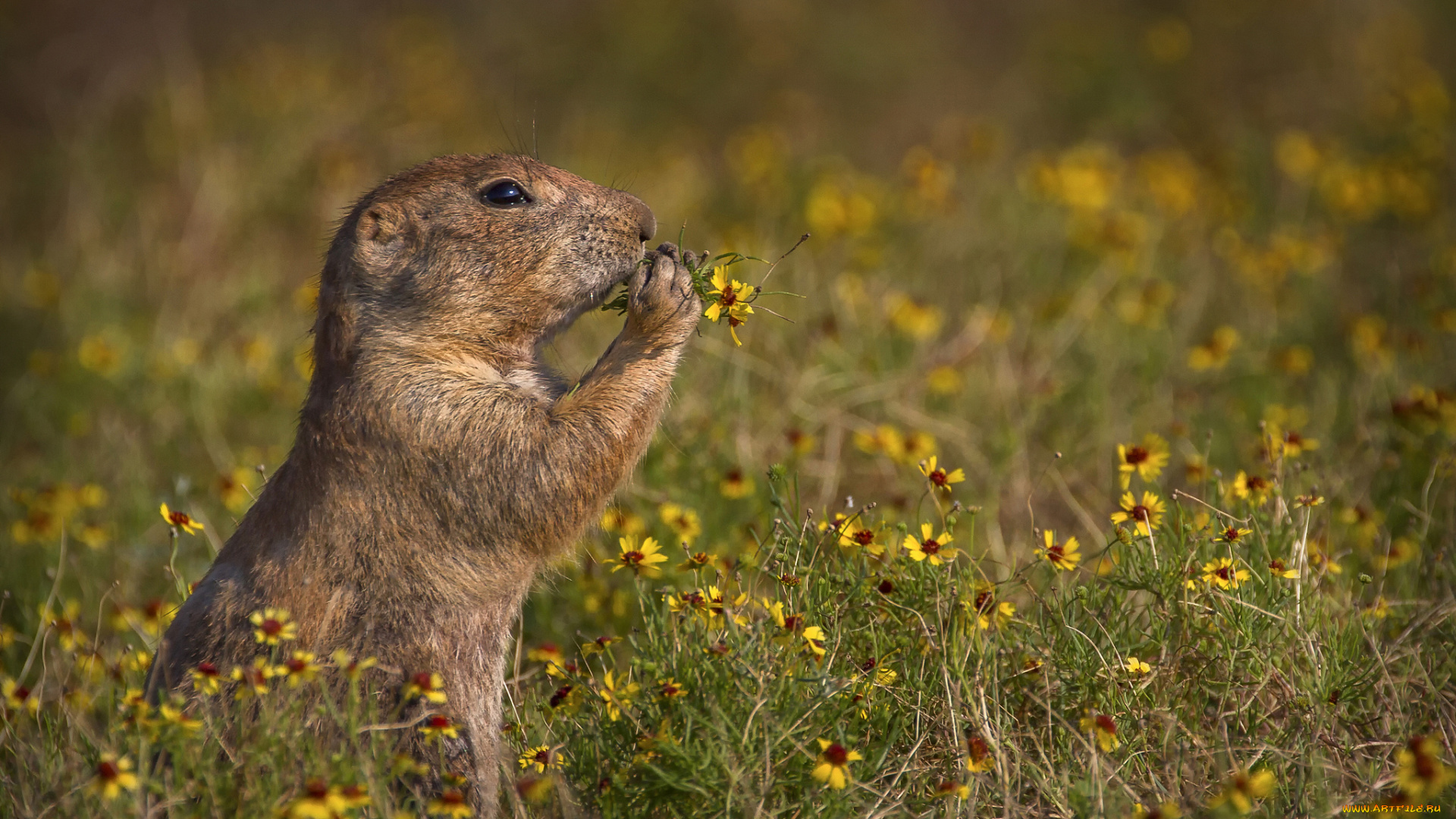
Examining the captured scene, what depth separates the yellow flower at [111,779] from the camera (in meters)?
2.64

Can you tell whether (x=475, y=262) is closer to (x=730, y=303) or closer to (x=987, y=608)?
(x=730, y=303)

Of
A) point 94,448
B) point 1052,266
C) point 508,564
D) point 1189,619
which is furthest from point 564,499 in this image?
point 1052,266

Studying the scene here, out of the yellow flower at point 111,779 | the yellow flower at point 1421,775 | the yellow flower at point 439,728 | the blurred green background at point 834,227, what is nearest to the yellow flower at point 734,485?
Result: the blurred green background at point 834,227

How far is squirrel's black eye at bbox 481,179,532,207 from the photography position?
13.4 feet

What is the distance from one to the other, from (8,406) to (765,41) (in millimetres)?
7542

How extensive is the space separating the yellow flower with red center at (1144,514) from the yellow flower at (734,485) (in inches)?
58.7

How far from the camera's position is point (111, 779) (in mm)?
2684

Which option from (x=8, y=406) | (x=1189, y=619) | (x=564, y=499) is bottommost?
(x=8, y=406)

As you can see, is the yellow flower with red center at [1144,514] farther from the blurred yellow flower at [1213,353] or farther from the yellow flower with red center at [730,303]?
the blurred yellow flower at [1213,353]

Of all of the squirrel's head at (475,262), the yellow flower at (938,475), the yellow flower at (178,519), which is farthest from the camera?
the squirrel's head at (475,262)

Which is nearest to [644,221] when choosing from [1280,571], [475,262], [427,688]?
[475,262]

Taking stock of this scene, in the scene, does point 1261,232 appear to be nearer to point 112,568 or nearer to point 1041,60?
point 1041,60

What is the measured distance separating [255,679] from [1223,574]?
2.62m

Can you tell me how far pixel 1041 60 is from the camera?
36.4ft
